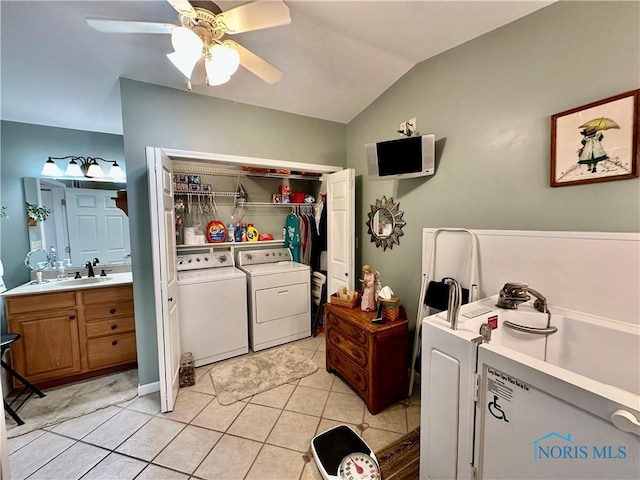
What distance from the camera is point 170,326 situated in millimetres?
1935

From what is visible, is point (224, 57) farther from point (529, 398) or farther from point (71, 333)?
point (71, 333)

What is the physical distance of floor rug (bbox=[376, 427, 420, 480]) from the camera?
1471 mm

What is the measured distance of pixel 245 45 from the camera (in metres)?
1.85

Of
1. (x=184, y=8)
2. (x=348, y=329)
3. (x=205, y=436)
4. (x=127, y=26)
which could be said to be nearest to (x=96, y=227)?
(x=127, y=26)

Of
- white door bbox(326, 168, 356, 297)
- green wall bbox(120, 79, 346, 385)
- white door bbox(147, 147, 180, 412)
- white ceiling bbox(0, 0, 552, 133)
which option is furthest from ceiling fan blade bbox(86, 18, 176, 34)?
white door bbox(326, 168, 356, 297)

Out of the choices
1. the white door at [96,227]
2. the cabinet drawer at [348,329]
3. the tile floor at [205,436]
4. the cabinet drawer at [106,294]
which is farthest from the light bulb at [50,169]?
the cabinet drawer at [348,329]

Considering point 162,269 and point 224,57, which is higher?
point 224,57

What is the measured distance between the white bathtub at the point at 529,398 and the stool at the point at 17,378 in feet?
9.27

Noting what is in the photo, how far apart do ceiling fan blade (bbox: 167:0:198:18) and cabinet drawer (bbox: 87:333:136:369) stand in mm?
2667

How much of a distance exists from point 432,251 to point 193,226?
2.64 m

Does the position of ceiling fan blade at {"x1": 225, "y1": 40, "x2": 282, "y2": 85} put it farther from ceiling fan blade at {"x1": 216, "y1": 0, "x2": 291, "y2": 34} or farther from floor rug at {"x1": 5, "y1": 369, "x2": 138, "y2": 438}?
floor rug at {"x1": 5, "y1": 369, "x2": 138, "y2": 438}

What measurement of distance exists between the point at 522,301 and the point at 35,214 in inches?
166

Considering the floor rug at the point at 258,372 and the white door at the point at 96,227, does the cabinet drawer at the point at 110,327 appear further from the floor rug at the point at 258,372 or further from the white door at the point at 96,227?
the floor rug at the point at 258,372

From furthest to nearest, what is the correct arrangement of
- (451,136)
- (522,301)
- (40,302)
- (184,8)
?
(40,302) → (451,136) → (522,301) → (184,8)
